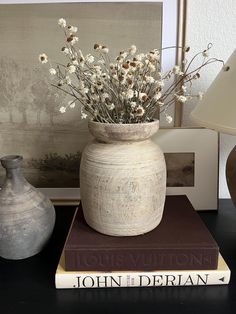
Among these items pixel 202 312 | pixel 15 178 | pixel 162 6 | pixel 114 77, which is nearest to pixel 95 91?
pixel 114 77

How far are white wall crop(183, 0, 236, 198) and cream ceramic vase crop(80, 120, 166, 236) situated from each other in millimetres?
355

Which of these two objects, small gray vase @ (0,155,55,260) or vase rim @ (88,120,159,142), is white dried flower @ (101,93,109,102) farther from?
small gray vase @ (0,155,55,260)

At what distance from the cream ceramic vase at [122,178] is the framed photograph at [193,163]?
0.23 metres

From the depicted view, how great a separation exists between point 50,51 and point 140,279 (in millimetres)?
605

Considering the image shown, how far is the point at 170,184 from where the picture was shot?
918 mm

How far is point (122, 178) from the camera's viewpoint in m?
0.63

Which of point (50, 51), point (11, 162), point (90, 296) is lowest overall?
point (90, 296)

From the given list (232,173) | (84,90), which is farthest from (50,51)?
(232,173)

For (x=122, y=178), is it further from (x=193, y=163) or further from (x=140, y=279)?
(x=193, y=163)

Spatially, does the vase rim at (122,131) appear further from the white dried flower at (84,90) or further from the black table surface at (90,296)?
the black table surface at (90,296)

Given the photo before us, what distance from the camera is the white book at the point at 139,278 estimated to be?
2.03 ft

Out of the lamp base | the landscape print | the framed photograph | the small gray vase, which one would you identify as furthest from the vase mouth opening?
the lamp base

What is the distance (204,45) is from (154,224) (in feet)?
1.70

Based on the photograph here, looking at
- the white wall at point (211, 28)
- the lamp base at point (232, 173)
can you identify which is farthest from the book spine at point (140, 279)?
the white wall at point (211, 28)
